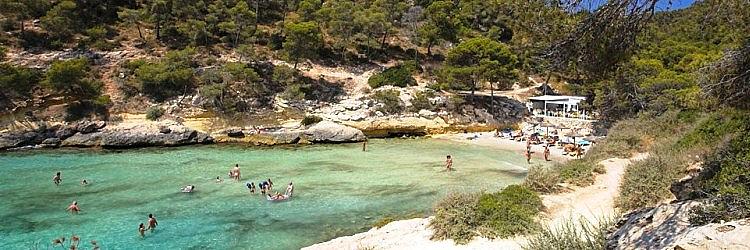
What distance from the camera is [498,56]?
40812 millimetres

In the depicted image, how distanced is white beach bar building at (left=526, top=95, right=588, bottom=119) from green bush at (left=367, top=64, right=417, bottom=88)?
11.0 metres

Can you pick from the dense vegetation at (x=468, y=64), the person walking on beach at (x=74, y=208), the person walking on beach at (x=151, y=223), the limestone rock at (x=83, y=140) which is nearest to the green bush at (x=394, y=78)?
the dense vegetation at (x=468, y=64)

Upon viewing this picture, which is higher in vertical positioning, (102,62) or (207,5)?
(207,5)

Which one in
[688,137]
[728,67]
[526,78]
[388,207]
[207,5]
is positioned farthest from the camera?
[207,5]

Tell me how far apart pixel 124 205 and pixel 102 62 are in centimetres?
3012

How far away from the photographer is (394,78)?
45.1 metres

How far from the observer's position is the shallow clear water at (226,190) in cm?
1433

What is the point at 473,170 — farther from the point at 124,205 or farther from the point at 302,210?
the point at 124,205

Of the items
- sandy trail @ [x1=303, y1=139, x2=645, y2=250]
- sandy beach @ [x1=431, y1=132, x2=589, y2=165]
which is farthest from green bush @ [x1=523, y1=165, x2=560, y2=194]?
sandy beach @ [x1=431, y1=132, x2=589, y2=165]

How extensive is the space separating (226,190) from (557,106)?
108ft

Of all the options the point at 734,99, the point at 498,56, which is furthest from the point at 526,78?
the point at 734,99

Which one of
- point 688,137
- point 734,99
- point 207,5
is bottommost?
point 688,137

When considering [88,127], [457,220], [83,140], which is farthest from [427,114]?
[457,220]

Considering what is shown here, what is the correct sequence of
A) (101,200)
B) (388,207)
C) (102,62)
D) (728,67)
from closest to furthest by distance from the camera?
(728,67), (388,207), (101,200), (102,62)
